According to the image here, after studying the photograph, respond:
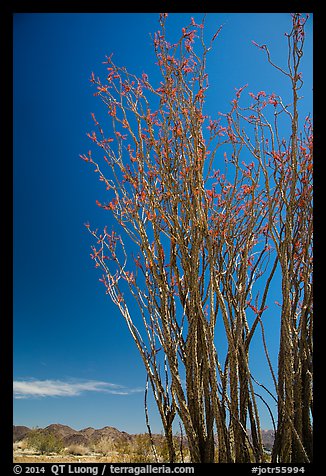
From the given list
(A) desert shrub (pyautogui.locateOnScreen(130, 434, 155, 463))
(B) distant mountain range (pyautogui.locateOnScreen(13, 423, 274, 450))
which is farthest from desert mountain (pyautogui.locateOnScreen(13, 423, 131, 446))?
(A) desert shrub (pyautogui.locateOnScreen(130, 434, 155, 463))

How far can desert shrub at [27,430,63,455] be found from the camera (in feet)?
10.6

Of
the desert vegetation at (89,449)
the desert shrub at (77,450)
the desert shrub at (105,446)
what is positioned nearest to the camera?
the desert vegetation at (89,449)

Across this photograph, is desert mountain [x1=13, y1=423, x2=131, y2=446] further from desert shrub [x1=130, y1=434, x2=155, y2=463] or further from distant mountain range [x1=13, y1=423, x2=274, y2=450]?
desert shrub [x1=130, y1=434, x2=155, y2=463]

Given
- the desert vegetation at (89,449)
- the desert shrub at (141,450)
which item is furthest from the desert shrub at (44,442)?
the desert shrub at (141,450)

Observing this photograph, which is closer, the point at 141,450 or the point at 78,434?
the point at 141,450

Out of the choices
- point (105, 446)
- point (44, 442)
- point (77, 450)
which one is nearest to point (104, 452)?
point (105, 446)

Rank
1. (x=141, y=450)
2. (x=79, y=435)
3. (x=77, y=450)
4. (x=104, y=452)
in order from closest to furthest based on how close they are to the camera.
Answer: (x=141, y=450)
(x=104, y=452)
(x=77, y=450)
(x=79, y=435)

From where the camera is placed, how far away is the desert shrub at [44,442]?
10.6 feet

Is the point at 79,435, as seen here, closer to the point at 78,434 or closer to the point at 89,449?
the point at 78,434

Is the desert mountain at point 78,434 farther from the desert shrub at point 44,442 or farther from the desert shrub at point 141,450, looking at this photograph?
the desert shrub at point 141,450

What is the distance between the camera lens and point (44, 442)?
3.27 meters
